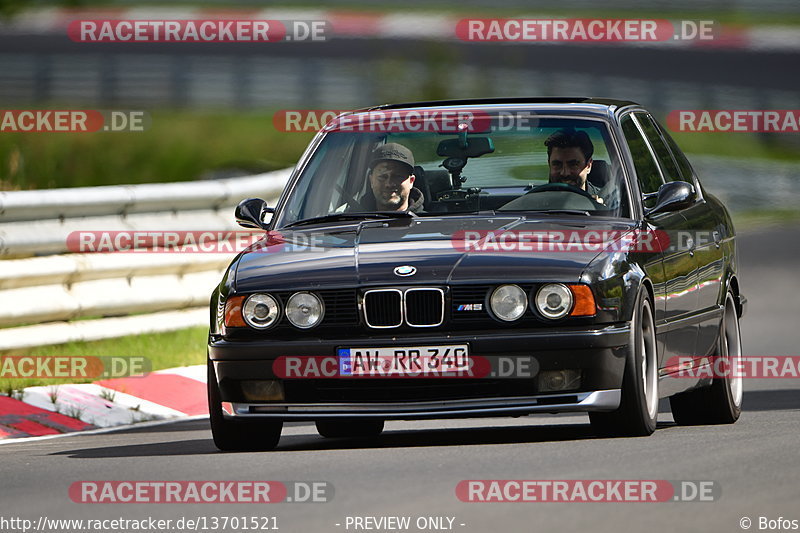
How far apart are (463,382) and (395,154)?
74.2 inches

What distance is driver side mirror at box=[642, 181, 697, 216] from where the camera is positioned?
9969mm

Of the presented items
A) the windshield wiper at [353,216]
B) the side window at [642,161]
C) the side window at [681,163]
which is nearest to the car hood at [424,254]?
the windshield wiper at [353,216]

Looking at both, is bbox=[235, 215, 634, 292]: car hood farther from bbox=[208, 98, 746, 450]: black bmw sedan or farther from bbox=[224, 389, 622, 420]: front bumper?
bbox=[224, 389, 622, 420]: front bumper

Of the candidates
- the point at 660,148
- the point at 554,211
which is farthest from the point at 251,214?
the point at 660,148

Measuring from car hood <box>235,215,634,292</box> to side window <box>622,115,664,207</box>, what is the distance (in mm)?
660

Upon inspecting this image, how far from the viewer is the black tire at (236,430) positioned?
9414 mm

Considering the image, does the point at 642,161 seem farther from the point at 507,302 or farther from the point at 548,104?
the point at 507,302

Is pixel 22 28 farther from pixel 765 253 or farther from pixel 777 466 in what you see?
pixel 777 466

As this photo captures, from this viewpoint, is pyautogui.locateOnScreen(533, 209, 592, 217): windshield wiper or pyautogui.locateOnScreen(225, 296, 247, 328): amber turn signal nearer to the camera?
pyautogui.locateOnScreen(225, 296, 247, 328): amber turn signal

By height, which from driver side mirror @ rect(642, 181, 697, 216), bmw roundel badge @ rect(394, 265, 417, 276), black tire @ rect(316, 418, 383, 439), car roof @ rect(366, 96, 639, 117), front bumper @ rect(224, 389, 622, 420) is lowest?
black tire @ rect(316, 418, 383, 439)

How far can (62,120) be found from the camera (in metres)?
35.9

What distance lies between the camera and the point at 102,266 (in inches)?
544

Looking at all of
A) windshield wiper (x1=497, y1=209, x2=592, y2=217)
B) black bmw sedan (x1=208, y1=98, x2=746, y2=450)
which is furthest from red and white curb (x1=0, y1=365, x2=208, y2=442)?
windshield wiper (x1=497, y1=209, x2=592, y2=217)

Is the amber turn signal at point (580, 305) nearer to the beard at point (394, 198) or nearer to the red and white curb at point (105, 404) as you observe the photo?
the beard at point (394, 198)
